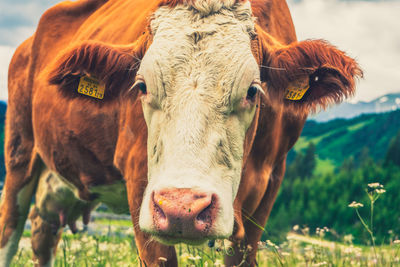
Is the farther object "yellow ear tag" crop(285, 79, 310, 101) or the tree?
the tree

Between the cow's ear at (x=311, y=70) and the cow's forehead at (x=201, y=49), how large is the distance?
31 centimetres

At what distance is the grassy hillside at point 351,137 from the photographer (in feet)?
438

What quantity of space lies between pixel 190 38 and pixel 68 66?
1039 millimetres

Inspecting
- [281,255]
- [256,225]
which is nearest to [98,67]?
[256,225]

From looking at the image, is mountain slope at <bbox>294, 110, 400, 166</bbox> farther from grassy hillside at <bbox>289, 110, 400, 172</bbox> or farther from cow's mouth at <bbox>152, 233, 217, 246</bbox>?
cow's mouth at <bbox>152, 233, 217, 246</bbox>

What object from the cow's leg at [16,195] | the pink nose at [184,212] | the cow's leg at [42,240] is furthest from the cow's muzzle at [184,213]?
the cow's leg at [42,240]

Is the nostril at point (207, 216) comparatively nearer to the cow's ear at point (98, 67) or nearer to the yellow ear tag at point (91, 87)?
the cow's ear at point (98, 67)

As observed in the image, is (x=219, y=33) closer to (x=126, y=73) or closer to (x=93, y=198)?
(x=126, y=73)

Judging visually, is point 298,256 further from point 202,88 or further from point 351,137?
point 351,137

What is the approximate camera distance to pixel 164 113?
2.83 metres

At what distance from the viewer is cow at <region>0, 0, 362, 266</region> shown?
8.52 ft

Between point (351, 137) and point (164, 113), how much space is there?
500ft

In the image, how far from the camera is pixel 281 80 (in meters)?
3.51

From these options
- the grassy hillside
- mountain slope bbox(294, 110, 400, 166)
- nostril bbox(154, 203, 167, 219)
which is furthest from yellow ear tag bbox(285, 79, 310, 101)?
mountain slope bbox(294, 110, 400, 166)
